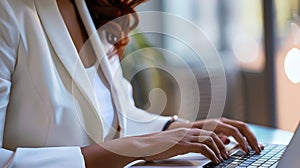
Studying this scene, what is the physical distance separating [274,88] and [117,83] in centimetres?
151

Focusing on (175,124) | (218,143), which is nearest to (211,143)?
(218,143)

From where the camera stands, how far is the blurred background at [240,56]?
2506 millimetres

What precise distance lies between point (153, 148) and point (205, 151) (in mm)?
97

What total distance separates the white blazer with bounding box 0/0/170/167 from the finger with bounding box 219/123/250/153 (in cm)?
28

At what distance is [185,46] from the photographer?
10.3ft

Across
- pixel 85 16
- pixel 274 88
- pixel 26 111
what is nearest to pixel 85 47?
pixel 85 16

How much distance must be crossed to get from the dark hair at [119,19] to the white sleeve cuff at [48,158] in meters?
0.57

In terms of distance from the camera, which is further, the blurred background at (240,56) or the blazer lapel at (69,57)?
the blurred background at (240,56)

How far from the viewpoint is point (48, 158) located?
0.86 m

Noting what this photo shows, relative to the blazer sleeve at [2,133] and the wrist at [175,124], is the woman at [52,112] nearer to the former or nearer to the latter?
the blazer sleeve at [2,133]

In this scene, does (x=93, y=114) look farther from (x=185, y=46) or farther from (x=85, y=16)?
(x=185, y=46)

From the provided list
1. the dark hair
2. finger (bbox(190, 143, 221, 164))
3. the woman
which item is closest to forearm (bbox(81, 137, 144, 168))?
the woman

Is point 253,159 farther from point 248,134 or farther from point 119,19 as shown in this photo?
point 119,19

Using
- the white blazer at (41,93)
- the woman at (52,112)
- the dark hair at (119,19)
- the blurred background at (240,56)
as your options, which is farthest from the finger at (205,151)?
the blurred background at (240,56)
